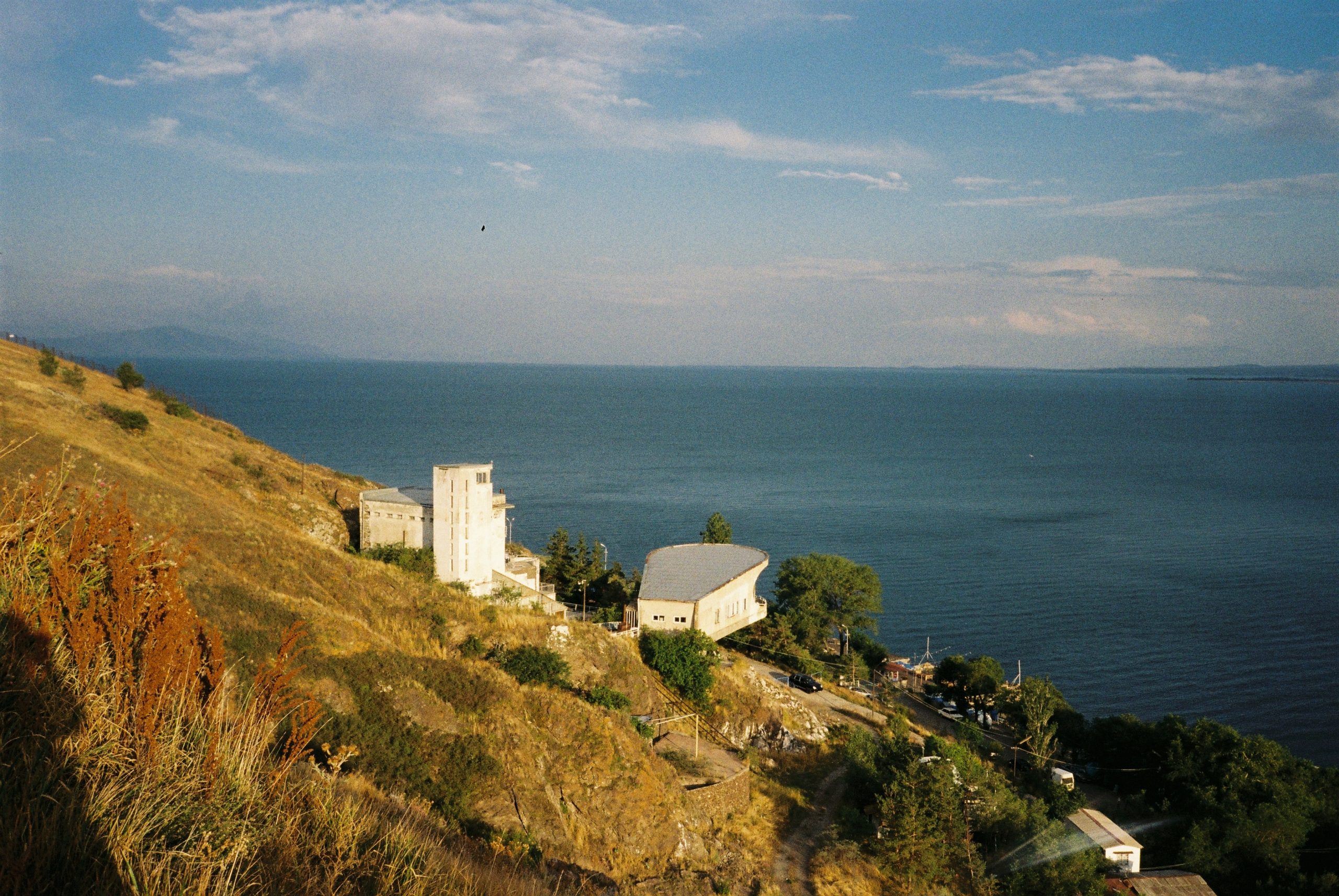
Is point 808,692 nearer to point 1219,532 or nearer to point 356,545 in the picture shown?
point 356,545

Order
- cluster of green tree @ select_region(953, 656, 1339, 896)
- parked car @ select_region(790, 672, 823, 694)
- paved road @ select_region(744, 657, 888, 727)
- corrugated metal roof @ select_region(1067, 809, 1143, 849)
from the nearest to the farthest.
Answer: corrugated metal roof @ select_region(1067, 809, 1143, 849)
cluster of green tree @ select_region(953, 656, 1339, 896)
paved road @ select_region(744, 657, 888, 727)
parked car @ select_region(790, 672, 823, 694)

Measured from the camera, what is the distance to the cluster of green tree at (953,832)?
20.1 meters

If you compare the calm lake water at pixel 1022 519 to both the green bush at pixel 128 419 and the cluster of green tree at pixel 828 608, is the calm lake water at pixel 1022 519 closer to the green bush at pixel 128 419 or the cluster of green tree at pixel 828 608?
the cluster of green tree at pixel 828 608

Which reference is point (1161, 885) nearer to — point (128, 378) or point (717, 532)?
point (717, 532)

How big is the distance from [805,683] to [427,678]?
20423 mm

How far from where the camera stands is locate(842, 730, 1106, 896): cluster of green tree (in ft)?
66.1

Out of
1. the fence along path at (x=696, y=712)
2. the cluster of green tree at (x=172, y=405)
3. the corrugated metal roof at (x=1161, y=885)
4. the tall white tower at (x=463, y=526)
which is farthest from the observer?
the cluster of green tree at (x=172, y=405)

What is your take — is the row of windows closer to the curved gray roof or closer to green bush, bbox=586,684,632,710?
the curved gray roof

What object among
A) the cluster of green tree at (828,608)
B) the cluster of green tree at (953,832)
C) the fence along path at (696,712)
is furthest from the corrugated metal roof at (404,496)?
the cluster of green tree at (953,832)

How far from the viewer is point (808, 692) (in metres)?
33.6

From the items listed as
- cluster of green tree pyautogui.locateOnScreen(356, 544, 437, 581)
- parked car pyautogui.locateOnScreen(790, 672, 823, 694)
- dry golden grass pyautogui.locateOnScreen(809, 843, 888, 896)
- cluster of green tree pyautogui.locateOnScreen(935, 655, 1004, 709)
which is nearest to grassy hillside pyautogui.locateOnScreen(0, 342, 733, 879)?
dry golden grass pyautogui.locateOnScreen(809, 843, 888, 896)

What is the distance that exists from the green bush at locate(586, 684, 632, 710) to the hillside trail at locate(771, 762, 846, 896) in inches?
202

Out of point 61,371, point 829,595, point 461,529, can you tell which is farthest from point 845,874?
point 61,371

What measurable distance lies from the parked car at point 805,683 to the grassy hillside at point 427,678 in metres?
9.81
